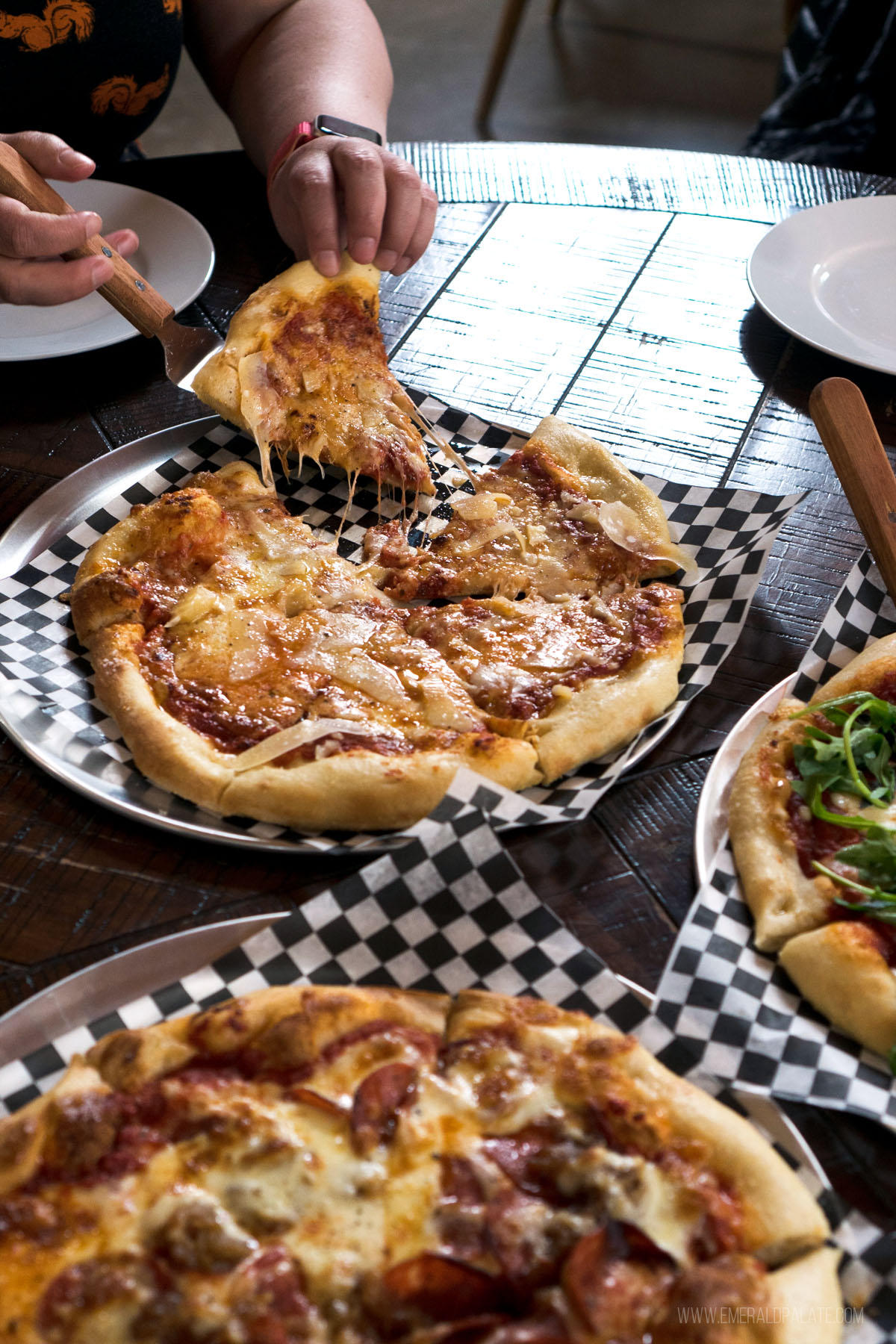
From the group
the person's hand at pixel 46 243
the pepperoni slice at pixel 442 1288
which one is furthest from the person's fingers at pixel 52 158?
the pepperoni slice at pixel 442 1288

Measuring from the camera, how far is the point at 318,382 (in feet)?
8.91

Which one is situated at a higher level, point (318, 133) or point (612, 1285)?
point (318, 133)

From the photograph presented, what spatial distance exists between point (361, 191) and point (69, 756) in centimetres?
165

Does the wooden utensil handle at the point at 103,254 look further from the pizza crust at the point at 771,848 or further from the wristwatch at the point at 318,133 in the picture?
the pizza crust at the point at 771,848

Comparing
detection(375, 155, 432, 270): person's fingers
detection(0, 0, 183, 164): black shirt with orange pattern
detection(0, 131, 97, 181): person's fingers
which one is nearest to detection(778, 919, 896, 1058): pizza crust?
detection(375, 155, 432, 270): person's fingers

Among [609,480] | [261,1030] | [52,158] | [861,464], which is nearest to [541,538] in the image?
[609,480]

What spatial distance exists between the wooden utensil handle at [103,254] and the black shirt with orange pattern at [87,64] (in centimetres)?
63

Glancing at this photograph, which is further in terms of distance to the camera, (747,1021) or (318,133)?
(318,133)

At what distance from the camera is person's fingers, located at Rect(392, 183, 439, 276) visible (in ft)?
9.53

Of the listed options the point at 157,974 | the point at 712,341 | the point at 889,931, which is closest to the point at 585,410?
the point at 712,341

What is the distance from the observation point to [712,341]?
3.10m

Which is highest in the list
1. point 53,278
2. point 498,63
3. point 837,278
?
point 53,278

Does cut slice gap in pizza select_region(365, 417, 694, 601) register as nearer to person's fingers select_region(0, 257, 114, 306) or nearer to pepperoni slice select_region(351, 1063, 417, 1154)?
person's fingers select_region(0, 257, 114, 306)

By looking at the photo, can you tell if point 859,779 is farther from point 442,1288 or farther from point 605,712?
point 442,1288
